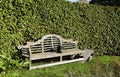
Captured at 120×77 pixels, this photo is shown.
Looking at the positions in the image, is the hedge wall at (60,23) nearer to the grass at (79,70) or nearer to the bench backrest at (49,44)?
the bench backrest at (49,44)

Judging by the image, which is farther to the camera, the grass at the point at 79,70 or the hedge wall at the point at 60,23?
the hedge wall at the point at 60,23

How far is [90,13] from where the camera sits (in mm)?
11672

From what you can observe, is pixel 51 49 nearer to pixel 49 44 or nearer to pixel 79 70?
pixel 49 44

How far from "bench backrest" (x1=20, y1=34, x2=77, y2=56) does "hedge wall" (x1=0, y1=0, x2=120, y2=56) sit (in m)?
0.38

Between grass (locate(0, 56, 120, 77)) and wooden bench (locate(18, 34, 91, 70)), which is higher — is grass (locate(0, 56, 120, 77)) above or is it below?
below

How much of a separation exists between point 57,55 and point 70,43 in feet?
4.03

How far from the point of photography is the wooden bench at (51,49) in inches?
345

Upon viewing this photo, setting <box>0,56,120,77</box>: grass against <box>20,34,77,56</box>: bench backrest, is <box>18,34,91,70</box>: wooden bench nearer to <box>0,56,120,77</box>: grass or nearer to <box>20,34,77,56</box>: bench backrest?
<box>20,34,77,56</box>: bench backrest

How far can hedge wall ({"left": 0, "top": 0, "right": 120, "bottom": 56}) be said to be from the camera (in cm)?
870

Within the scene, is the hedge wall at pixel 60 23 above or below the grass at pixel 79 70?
above

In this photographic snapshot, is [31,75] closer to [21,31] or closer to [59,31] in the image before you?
[21,31]

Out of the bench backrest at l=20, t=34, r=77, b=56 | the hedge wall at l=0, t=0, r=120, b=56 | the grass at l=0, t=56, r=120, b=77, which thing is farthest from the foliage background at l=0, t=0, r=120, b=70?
the grass at l=0, t=56, r=120, b=77

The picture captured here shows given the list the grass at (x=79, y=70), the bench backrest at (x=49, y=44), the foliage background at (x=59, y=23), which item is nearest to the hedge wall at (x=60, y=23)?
the foliage background at (x=59, y=23)

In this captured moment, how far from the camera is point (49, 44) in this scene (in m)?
9.60
